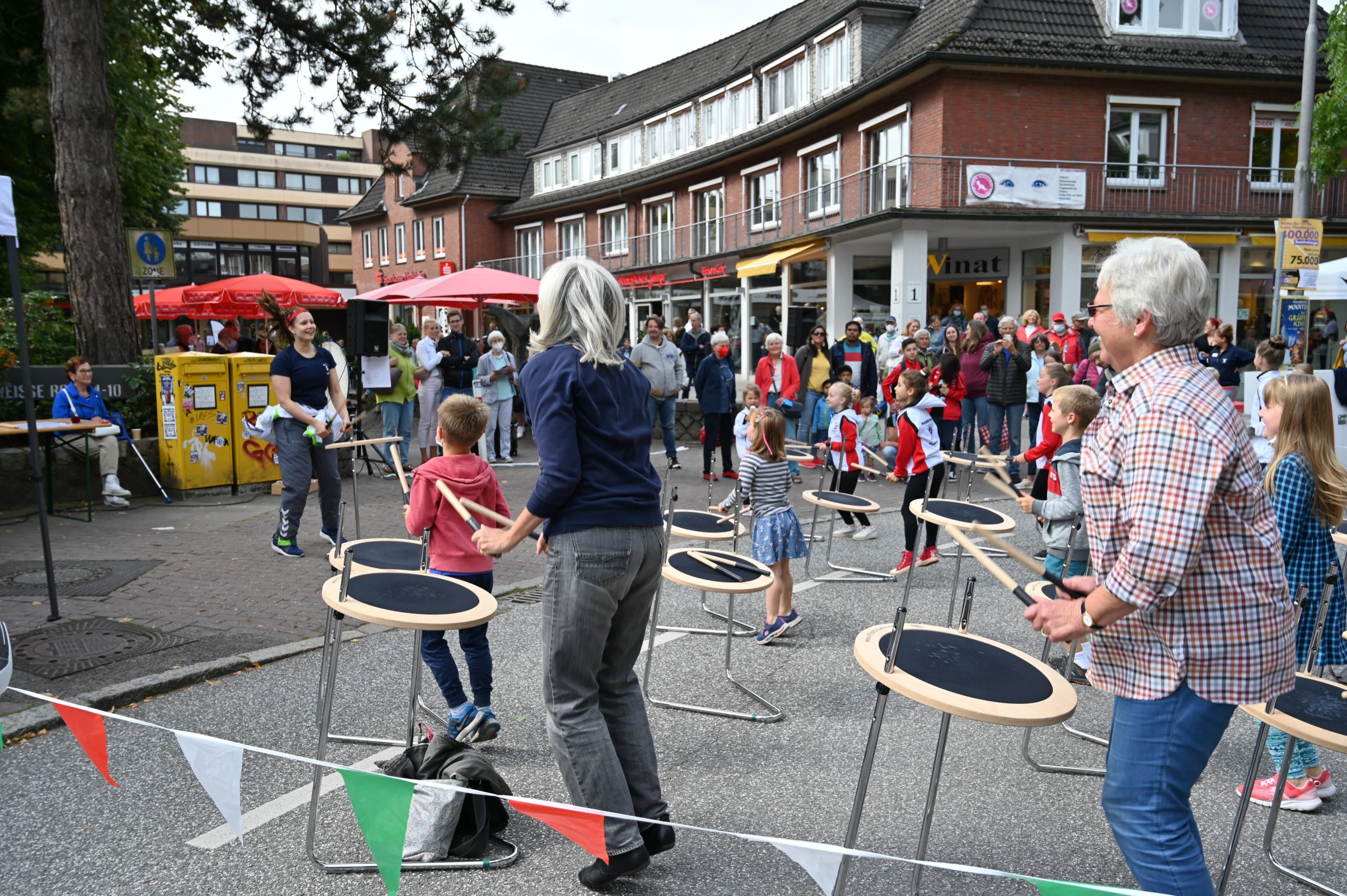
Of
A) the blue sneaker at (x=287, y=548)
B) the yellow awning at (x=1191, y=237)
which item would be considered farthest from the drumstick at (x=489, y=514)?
the yellow awning at (x=1191, y=237)

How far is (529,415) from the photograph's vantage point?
326 centimetres

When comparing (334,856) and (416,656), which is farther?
(416,656)

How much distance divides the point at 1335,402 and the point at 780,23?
24.0 m

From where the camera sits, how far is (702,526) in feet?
19.3

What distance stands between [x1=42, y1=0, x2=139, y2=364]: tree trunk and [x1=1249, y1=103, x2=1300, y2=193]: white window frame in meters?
23.6

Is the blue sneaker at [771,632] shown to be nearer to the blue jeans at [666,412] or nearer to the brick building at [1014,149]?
the blue jeans at [666,412]

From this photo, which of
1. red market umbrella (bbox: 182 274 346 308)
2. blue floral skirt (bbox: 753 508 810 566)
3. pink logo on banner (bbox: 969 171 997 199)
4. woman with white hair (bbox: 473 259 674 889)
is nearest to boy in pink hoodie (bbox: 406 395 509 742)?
woman with white hair (bbox: 473 259 674 889)

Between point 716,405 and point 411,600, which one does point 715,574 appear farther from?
point 716,405

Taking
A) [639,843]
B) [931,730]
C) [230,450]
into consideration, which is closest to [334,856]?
[639,843]

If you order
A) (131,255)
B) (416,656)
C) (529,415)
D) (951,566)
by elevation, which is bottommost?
(951,566)

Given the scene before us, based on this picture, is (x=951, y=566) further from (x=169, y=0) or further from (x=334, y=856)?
(x=169, y=0)

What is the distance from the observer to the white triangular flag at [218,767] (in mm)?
2828

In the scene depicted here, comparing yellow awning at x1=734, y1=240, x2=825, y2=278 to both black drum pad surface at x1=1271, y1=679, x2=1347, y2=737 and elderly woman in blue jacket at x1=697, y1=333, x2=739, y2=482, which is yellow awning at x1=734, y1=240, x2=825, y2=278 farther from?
black drum pad surface at x1=1271, y1=679, x2=1347, y2=737

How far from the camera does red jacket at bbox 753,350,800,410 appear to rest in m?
13.3
